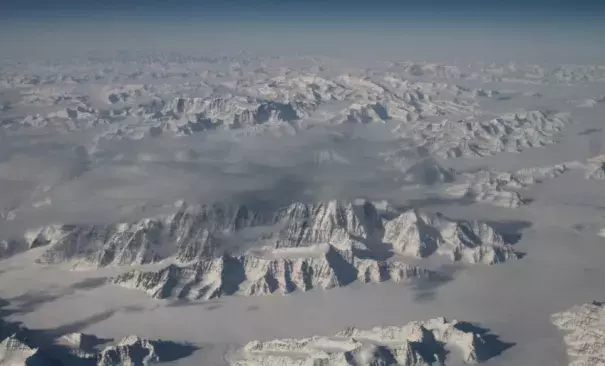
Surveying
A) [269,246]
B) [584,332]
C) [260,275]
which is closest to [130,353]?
[260,275]

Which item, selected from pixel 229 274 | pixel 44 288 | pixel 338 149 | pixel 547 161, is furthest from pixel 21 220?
pixel 547 161

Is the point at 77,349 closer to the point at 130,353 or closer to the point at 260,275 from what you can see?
the point at 130,353

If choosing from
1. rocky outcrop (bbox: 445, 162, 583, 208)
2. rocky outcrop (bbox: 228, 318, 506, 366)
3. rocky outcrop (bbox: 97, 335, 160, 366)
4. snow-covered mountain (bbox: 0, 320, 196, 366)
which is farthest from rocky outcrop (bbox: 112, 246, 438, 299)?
rocky outcrop (bbox: 445, 162, 583, 208)

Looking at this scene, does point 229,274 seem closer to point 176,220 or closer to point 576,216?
point 176,220

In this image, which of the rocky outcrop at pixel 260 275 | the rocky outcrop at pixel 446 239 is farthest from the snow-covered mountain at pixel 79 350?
the rocky outcrop at pixel 446 239

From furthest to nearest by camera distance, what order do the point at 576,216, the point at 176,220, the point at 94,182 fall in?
the point at 94,182, the point at 576,216, the point at 176,220

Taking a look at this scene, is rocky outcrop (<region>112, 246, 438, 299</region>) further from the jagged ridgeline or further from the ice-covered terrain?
the ice-covered terrain
